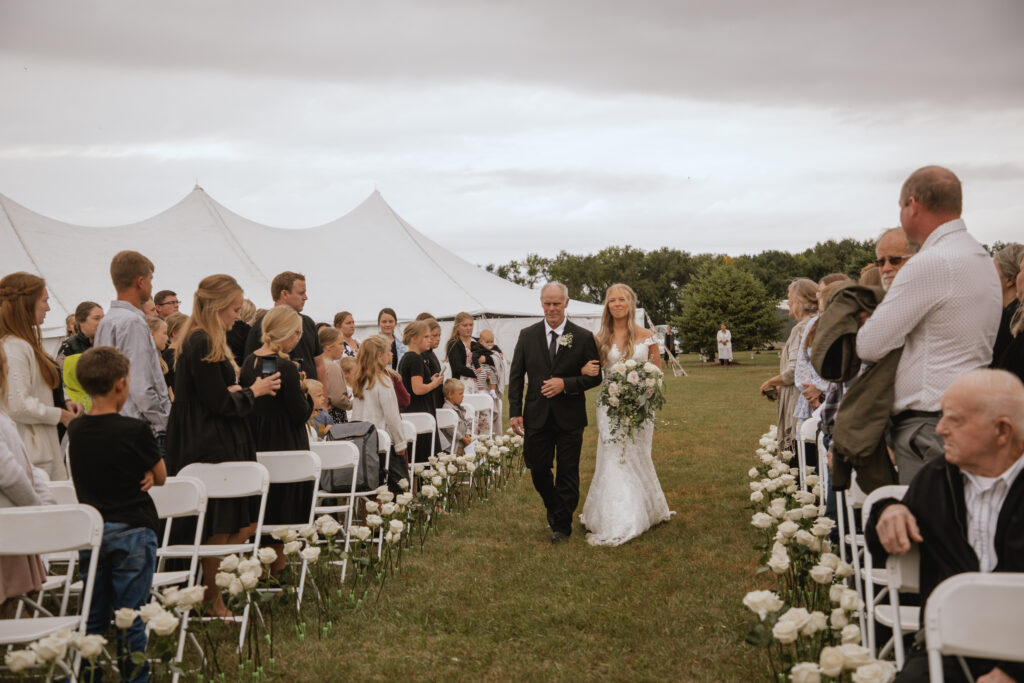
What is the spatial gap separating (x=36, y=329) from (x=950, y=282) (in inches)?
218

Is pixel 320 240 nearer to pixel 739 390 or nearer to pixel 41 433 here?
pixel 739 390

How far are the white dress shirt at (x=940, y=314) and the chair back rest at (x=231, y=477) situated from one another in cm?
330

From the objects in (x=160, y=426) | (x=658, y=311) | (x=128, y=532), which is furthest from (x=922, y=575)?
(x=658, y=311)

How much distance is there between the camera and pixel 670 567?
21.3 feet

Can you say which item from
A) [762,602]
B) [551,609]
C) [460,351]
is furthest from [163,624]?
[460,351]

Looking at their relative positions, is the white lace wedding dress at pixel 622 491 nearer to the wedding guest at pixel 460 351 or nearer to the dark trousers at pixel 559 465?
the dark trousers at pixel 559 465

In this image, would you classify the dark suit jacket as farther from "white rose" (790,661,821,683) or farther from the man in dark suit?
"white rose" (790,661,821,683)

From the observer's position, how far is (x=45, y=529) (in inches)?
136

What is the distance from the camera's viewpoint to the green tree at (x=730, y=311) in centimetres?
4409

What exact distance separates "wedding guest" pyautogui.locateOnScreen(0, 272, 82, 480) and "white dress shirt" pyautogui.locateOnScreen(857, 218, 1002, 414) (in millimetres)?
5135

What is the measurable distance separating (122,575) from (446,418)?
6.12m

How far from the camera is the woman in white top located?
7.80 metres

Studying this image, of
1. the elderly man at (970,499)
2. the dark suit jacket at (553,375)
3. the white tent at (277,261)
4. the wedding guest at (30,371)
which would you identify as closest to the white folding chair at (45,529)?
the wedding guest at (30,371)

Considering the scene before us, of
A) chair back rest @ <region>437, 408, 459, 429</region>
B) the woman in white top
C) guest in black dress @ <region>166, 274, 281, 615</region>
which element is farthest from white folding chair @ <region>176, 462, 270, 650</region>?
chair back rest @ <region>437, 408, 459, 429</region>
